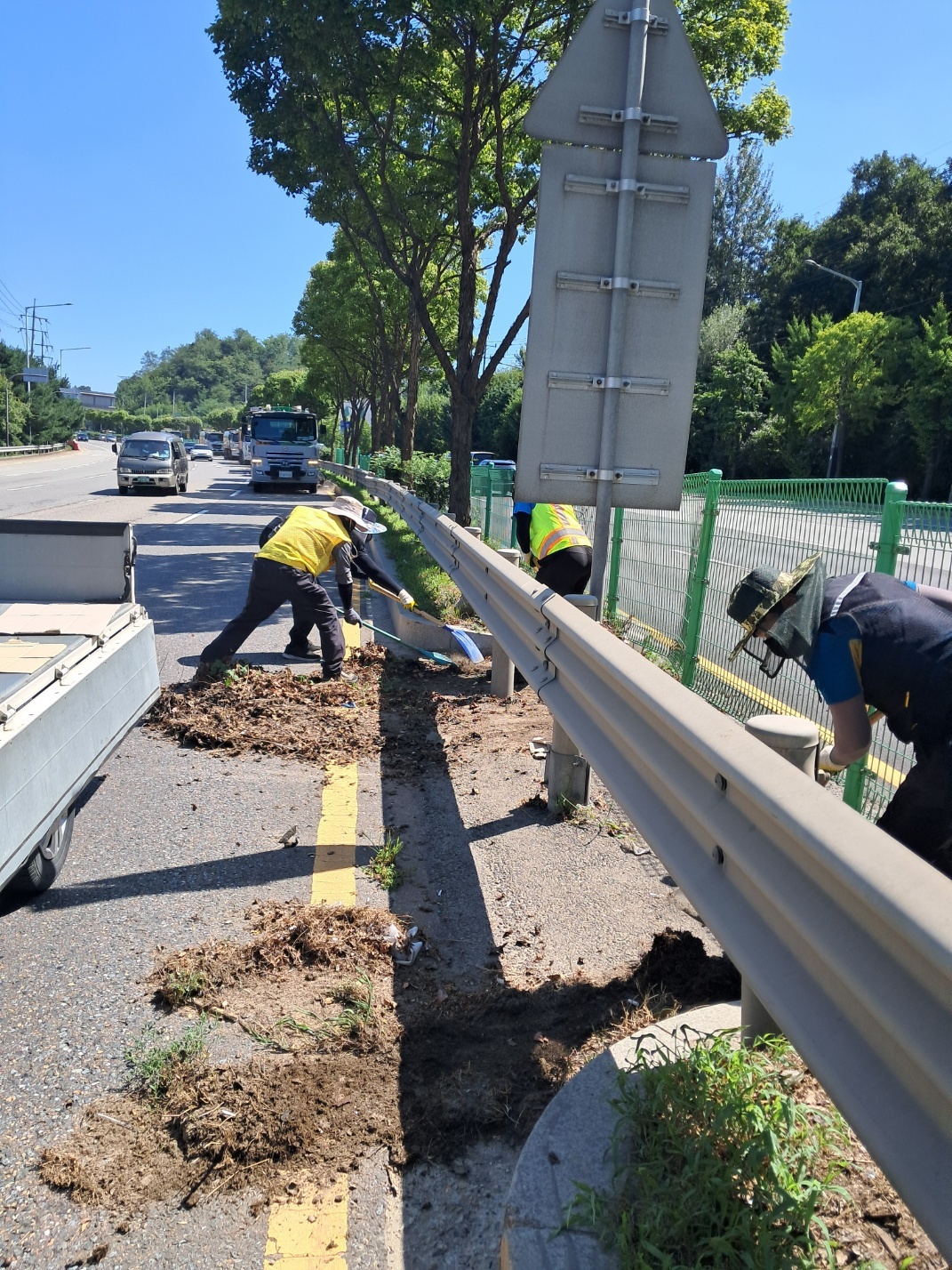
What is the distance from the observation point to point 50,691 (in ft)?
11.3

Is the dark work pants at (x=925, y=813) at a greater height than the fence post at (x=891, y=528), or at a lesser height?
lesser

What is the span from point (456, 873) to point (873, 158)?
5930 cm

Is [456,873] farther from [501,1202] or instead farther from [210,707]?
[210,707]

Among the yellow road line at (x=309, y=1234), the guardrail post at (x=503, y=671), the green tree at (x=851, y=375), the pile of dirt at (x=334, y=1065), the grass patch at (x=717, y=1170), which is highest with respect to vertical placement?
the green tree at (x=851, y=375)

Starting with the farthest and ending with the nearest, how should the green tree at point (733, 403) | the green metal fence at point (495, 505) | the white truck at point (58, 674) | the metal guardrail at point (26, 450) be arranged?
the metal guardrail at point (26, 450)
the green tree at point (733, 403)
the green metal fence at point (495, 505)
the white truck at point (58, 674)

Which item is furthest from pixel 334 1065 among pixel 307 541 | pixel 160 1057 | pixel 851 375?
pixel 851 375

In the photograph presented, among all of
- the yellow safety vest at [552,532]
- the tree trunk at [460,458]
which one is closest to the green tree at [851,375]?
the tree trunk at [460,458]

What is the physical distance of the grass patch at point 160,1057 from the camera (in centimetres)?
260

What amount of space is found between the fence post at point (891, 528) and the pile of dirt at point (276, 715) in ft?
9.14

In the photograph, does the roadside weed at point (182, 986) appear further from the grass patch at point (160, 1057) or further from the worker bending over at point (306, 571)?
the worker bending over at point (306, 571)

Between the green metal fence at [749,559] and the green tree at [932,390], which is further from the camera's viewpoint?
the green tree at [932,390]

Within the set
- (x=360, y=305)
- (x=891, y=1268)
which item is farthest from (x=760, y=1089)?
(x=360, y=305)

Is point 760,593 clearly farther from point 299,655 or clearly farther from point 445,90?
point 445,90

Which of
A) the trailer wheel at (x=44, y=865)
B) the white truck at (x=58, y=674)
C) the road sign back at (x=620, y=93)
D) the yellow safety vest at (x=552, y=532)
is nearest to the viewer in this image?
the white truck at (x=58, y=674)
